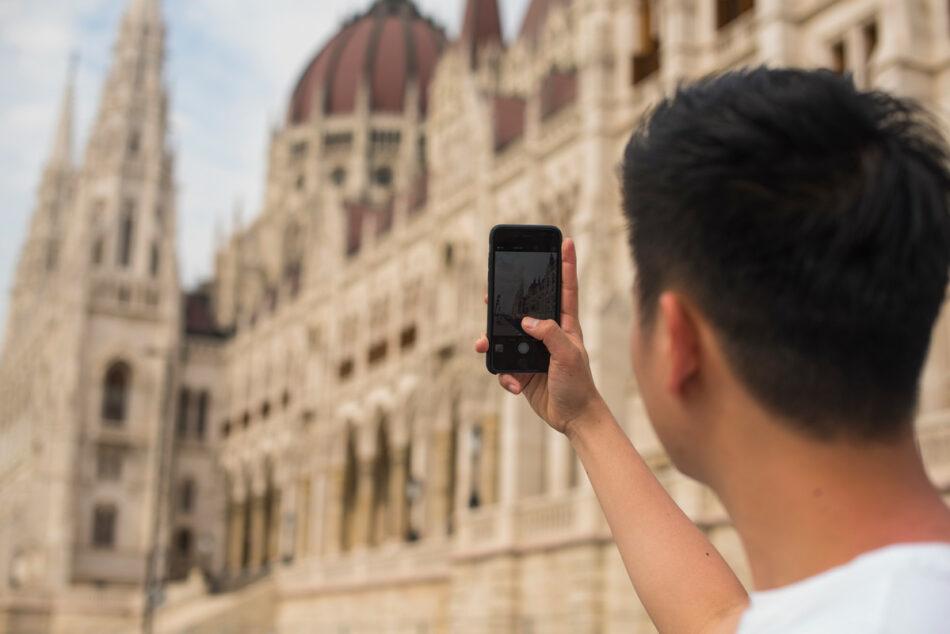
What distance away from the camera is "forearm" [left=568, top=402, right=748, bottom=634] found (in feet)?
6.24

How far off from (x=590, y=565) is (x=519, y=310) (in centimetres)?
1927

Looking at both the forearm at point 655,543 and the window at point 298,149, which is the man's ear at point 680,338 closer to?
the forearm at point 655,543

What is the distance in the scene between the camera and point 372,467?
38.1 metres

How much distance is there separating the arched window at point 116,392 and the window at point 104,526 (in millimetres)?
3956

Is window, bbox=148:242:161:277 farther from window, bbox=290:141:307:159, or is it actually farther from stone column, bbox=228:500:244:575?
stone column, bbox=228:500:244:575

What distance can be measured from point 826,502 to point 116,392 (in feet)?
177

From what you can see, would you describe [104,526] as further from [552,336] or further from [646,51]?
[552,336]

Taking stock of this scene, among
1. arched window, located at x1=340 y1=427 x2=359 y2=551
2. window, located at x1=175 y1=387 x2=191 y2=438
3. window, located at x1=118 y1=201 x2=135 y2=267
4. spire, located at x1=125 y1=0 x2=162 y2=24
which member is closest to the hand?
arched window, located at x1=340 y1=427 x2=359 y2=551

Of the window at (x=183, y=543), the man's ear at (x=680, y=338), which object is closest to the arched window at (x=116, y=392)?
the window at (x=183, y=543)

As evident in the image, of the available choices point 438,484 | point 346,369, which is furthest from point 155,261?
point 438,484

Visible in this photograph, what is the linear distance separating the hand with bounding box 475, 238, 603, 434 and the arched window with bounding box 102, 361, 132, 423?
52.2 metres

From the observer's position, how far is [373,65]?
62.7m

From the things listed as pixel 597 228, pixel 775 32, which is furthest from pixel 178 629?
pixel 775 32

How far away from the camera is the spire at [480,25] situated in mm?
46938
